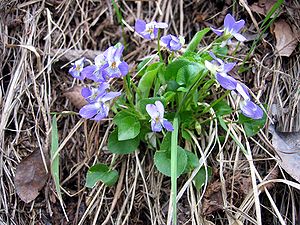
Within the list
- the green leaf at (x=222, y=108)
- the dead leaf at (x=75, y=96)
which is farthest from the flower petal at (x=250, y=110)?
the dead leaf at (x=75, y=96)

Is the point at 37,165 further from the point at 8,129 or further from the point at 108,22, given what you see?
the point at 108,22

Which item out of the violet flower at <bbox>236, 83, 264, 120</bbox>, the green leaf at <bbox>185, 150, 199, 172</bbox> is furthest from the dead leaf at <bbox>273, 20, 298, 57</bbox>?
the green leaf at <bbox>185, 150, 199, 172</bbox>

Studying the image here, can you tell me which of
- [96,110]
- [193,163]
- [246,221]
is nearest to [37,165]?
[96,110]

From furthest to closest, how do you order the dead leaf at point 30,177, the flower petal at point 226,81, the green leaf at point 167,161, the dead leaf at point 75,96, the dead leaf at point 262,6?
the dead leaf at point 262,6, the dead leaf at point 75,96, the dead leaf at point 30,177, the green leaf at point 167,161, the flower petal at point 226,81

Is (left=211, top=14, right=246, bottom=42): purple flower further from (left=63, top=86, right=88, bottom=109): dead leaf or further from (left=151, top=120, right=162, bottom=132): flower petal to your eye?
(left=63, top=86, right=88, bottom=109): dead leaf

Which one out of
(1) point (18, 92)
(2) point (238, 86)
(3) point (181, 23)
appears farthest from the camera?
(3) point (181, 23)

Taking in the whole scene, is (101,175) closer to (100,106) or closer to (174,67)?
(100,106)

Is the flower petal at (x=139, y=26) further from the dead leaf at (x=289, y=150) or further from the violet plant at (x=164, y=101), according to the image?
the dead leaf at (x=289, y=150)
